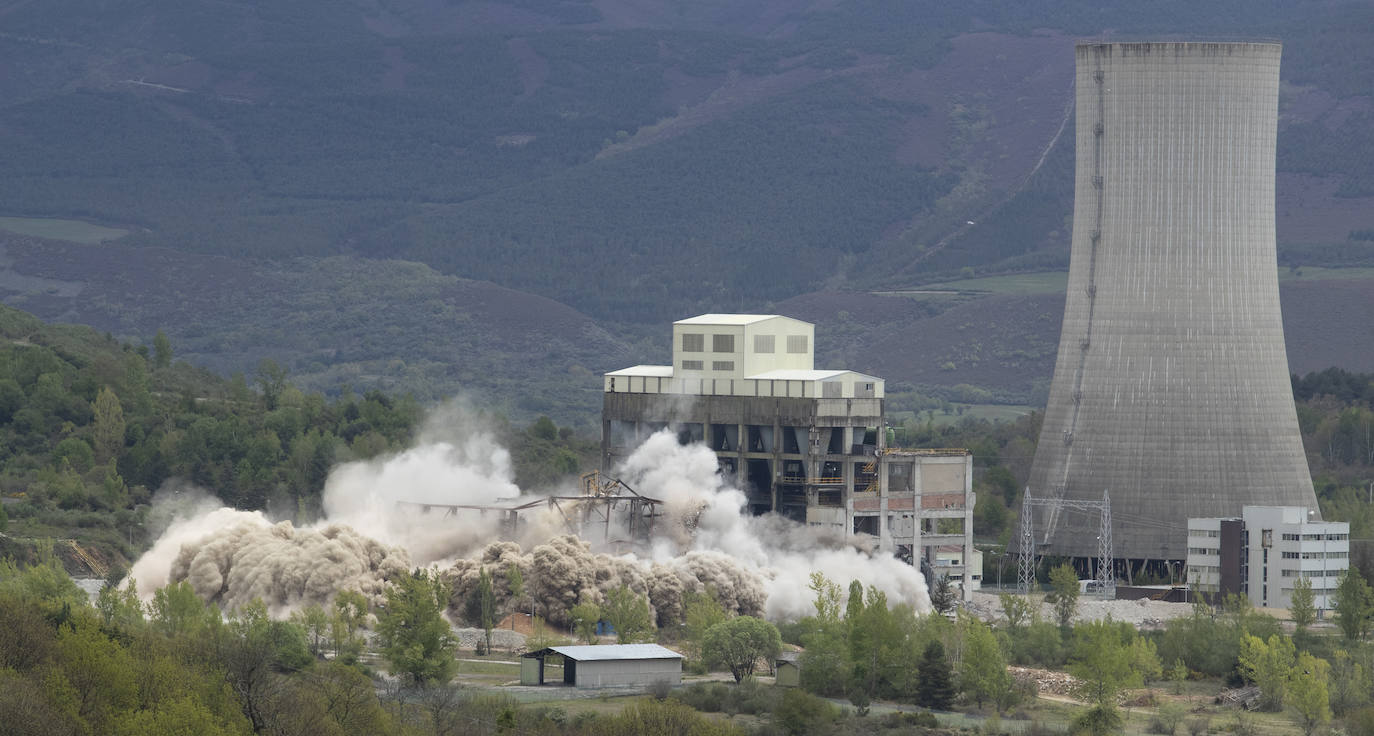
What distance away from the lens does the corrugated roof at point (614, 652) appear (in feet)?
252

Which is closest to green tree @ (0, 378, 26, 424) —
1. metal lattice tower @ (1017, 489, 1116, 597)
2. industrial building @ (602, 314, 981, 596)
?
industrial building @ (602, 314, 981, 596)

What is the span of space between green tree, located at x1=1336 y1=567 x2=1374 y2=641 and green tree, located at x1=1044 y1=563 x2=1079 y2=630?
1008 cm

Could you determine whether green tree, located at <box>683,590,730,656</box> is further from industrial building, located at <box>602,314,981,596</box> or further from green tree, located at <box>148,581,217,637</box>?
green tree, located at <box>148,581,217,637</box>

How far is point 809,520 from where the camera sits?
10338 centimetres

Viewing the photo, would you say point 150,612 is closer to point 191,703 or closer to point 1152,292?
point 191,703

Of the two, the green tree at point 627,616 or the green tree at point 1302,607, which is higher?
the green tree at point 1302,607

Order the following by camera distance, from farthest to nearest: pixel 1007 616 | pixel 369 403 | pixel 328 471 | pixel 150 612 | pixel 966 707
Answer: pixel 369 403, pixel 328 471, pixel 1007 616, pixel 150 612, pixel 966 707

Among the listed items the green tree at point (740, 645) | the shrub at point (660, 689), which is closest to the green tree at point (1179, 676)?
the green tree at point (740, 645)

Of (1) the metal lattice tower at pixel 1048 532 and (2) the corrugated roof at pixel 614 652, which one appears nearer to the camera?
(2) the corrugated roof at pixel 614 652

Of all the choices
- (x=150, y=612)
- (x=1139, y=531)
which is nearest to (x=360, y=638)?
(x=150, y=612)

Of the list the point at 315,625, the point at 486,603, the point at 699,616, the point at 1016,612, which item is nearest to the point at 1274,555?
the point at 1016,612

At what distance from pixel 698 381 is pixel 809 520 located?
306 inches

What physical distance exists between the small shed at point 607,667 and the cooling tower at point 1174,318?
41.6 metres

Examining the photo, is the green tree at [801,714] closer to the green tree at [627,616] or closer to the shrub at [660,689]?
the shrub at [660,689]
